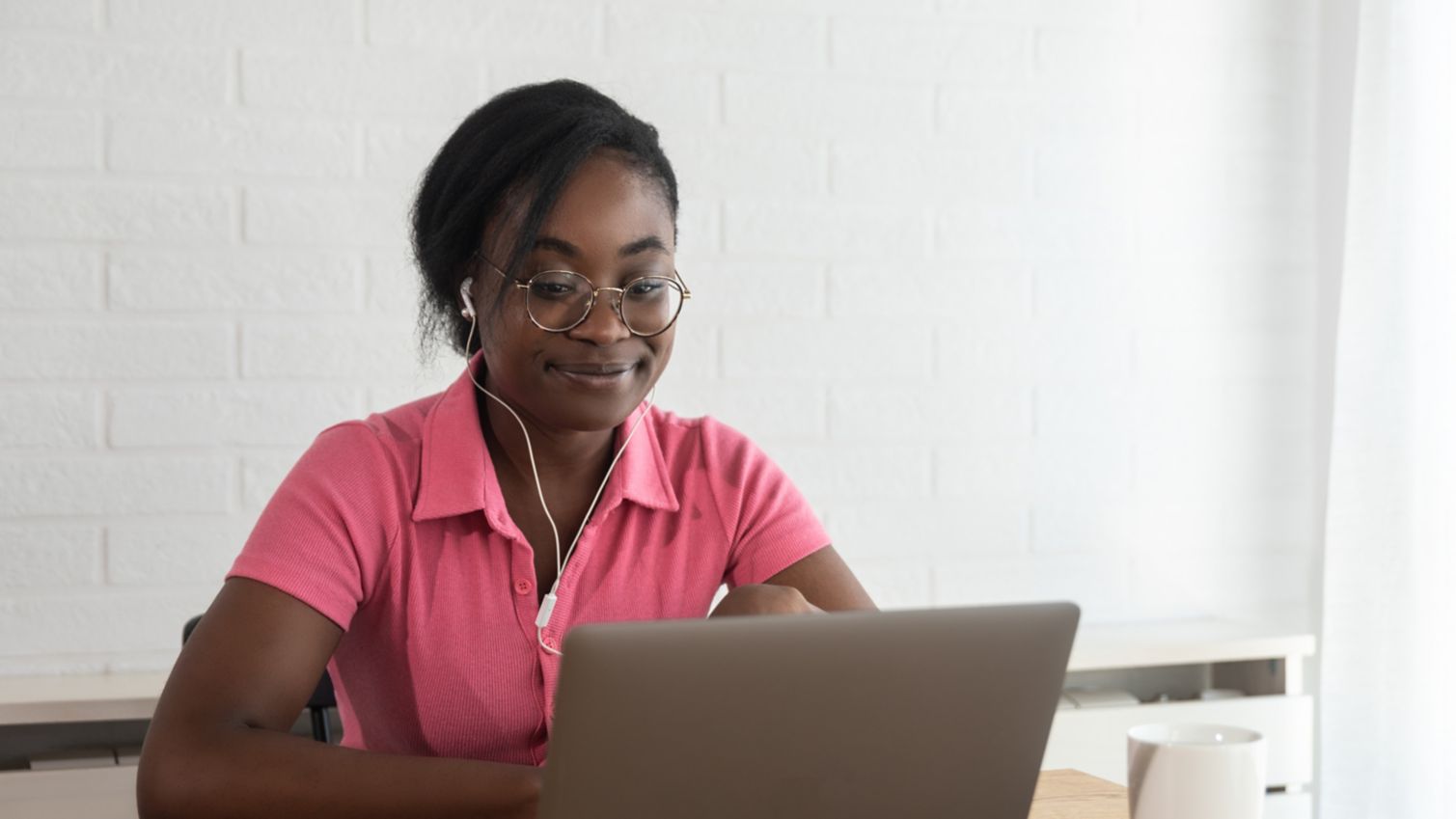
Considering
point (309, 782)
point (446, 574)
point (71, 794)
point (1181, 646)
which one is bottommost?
point (71, 794)

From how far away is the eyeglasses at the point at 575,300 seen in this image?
1446mm

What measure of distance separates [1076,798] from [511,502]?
634 mm

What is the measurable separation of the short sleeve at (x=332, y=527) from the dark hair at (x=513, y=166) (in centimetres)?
21

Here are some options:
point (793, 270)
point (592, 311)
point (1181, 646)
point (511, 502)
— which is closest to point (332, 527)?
point (511, 502)

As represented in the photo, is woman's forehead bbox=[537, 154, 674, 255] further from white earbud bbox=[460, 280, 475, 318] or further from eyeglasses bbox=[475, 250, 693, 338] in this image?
white earbud bbox=[460, 280, 475, 318]

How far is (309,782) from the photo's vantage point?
3.82 ft

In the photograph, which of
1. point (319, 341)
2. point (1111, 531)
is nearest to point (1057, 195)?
point (1111, 531)

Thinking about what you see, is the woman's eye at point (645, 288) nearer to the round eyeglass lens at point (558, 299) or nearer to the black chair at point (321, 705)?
the round eyeglass lens at point (558, 299)

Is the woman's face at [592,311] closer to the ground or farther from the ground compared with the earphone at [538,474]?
farther from the ground

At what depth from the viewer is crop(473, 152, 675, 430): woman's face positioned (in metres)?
1.45

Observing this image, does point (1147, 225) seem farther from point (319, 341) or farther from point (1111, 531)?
point (319, 341)

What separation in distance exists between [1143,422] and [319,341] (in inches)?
54.0

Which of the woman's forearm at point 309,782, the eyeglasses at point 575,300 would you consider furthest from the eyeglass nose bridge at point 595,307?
the woman's forearm at point 309,782

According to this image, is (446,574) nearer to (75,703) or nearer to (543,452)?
(543,452)
